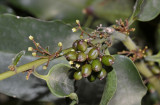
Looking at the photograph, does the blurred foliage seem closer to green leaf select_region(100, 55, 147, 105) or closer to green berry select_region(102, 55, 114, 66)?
green leaf select_region(100, 55, 147, 105)

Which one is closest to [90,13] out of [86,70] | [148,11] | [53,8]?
[53,8]

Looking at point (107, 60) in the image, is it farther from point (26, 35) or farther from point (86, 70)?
point (26, 35)

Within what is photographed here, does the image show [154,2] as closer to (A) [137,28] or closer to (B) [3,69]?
(A) [137,28]

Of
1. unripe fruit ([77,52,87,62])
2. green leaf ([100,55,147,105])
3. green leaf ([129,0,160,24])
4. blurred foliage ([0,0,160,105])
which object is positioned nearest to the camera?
unripe fruit ([77,52,87,62])

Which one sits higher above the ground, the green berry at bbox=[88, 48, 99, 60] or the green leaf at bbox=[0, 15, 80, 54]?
the green leaf at bbox=[0, 15, 80, 54]

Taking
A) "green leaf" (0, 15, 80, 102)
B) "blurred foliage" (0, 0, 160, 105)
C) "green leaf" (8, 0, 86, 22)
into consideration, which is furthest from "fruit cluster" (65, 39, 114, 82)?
"green leaf" (8, 0, 86, 22)

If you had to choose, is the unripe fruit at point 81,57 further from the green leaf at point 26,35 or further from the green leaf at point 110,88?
the green leaf at point 26,35

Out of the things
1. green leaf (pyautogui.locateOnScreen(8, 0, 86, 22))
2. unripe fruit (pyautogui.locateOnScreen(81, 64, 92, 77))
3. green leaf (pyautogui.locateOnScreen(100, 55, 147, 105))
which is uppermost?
green leaf (pyautogui.locateOnScreen(8, 0, 86, 22))
